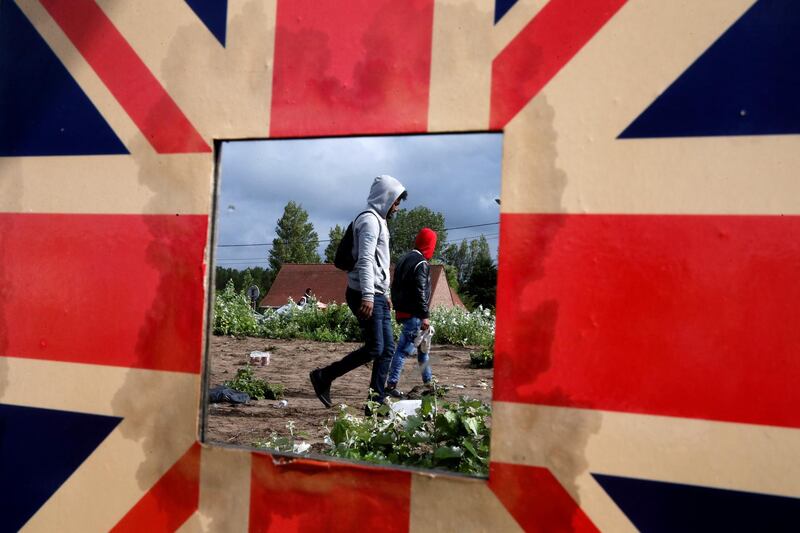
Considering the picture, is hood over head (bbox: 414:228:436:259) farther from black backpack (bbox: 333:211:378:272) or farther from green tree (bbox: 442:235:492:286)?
green tree (bbox: 442:235:492:286)

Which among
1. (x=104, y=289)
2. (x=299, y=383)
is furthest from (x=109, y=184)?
(x=299, y=383)

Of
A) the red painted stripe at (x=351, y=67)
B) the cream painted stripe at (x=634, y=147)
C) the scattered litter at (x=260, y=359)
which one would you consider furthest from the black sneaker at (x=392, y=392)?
the cream painted stripe at (x=634, y=147)

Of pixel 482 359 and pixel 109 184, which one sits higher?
pixel 109 184

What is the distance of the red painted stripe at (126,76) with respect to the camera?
1367 millimetres

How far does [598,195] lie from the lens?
3.62ft

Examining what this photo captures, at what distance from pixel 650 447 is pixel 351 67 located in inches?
33.0

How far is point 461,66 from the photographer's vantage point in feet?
3.89

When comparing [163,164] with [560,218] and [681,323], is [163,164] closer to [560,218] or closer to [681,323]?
[560,218]

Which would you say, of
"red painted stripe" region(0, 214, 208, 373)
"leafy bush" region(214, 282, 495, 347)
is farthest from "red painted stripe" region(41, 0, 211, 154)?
"leafy bush" region(214, 282, 495, 347)

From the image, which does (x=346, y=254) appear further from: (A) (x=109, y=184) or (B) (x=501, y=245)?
(B) (x=501, y=245)

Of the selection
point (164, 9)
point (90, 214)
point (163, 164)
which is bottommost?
point (90, 214)

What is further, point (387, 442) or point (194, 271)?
point (387, 442)

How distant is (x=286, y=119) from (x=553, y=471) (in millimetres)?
801

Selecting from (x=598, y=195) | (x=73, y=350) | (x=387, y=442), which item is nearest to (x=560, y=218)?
(x=598, y=195)
